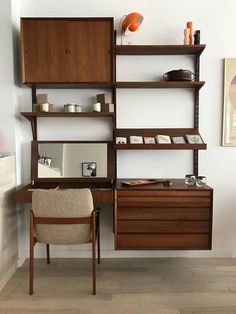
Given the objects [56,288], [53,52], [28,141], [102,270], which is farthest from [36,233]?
[53,52]

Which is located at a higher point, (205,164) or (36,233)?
(205,164)

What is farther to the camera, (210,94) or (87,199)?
(210,94)

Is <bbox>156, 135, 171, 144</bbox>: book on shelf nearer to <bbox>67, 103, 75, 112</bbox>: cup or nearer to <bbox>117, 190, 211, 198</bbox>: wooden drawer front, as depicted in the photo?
<bbox>117, 190, 211, 198</bbox>: wooden drawer front

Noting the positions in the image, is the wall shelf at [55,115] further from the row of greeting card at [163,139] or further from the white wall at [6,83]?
the row of greeting card at [163,139]

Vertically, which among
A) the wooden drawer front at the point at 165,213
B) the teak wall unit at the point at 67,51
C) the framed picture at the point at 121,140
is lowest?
the wooden drawer front at the point at 165,213

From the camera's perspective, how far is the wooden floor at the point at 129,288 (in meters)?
1.93

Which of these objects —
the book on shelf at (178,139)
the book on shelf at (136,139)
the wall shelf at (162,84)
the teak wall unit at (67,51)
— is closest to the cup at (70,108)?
the teak wall unit at (67,51)

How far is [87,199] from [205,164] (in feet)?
4.14

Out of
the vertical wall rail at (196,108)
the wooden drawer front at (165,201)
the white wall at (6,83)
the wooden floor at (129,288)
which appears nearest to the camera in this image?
the wooden floor at (129,288)

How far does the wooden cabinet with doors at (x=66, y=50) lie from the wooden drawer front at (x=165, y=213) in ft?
3.70

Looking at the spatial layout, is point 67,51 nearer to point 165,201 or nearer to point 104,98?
point 104,98

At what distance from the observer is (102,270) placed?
2475 mm

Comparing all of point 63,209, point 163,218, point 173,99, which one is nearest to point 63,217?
point 63,209

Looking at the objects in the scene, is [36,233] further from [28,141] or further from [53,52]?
A: [53,52]
